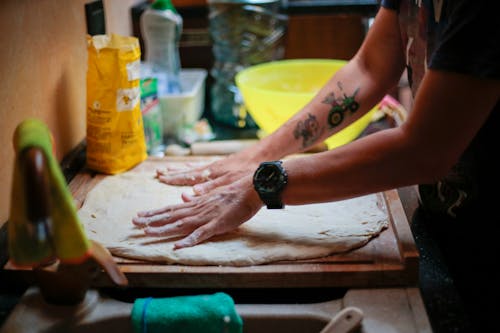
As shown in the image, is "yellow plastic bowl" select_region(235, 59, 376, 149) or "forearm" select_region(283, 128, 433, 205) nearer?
"forearm" select_region(283, 128, 433, 205)

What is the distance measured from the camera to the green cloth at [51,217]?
2.18ft

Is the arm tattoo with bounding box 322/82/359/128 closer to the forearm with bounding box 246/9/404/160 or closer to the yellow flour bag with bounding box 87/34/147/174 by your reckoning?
the forearm with bounding box 246/9/404/160

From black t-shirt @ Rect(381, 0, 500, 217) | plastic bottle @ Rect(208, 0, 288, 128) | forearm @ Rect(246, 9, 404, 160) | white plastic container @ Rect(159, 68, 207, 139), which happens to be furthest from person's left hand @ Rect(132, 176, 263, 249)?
plastic bottle @ Rect(208, 0, 288, 128)

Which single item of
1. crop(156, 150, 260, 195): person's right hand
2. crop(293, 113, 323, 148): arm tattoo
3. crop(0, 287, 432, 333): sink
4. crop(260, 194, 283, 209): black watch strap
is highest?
crop(293, 113, 323, 148): arm tattoo

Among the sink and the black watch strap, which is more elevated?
the black watch strap

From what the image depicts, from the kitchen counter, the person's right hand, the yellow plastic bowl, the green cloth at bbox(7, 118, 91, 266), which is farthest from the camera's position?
the yellow plastic bowl

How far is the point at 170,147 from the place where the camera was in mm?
1475

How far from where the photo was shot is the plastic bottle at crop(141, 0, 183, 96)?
5.34 ft

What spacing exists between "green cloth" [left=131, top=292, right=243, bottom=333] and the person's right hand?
350mm

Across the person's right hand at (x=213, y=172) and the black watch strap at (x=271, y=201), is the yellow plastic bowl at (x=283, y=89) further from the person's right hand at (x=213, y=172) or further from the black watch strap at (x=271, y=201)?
the black watch strap at (x=271, y=201)

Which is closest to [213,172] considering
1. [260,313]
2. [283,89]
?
[260,313]

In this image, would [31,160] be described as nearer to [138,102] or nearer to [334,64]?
[138,102]

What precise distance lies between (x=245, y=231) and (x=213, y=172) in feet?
0.82

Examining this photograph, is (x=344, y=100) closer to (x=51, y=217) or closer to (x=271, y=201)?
(x=271, y=201)
